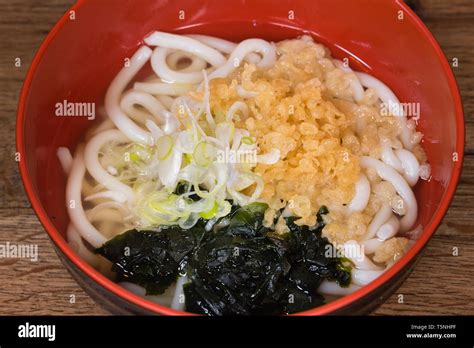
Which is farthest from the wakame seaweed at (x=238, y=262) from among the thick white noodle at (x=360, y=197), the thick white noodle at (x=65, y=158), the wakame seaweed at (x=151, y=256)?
the thick white noodle at (x=65, y=158)

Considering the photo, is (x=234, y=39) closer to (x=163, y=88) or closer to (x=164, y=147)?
(x=163, y=88)

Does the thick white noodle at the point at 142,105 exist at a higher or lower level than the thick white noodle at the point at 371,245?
higher

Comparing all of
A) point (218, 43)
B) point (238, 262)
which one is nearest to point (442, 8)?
point (218, 43)

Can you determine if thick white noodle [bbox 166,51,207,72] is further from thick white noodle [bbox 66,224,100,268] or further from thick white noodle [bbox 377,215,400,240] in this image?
thick white noodle [bbox 377,215,400,240]

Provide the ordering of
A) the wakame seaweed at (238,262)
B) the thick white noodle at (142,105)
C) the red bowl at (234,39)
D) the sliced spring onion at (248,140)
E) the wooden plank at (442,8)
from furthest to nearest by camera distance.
Result: the wooden plank at (442,8), the thick white noodle at (142,105), the sliced spring onion at (248,140), the wakame seaweed at (238,262), the red bowl at (234,39)

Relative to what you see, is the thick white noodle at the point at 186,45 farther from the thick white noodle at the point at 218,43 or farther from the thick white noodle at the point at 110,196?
the thick white noodle at the point at 110,196

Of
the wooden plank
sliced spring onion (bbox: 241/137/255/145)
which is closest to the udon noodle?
sliced spring onion (bbox: 241/137/255/145)

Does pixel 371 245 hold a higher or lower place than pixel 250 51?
lower

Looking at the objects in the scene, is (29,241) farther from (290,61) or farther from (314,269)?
(290,61)
